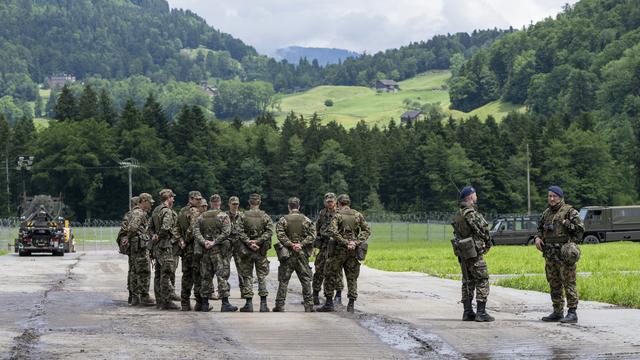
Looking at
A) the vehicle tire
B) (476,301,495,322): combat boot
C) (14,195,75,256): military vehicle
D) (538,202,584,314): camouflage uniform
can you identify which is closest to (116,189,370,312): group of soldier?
(476,301,495,322): combat boot

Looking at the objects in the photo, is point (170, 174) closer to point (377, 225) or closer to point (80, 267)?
point (377, 225)

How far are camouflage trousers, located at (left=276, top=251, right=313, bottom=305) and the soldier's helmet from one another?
5268 mm

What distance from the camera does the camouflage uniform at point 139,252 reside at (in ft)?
78.1

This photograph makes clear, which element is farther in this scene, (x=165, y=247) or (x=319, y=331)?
(x=165, y=247)

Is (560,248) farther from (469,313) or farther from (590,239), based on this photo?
(590,239)

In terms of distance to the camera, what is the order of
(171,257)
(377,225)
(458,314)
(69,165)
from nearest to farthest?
(458,314), (171,257), (377,225), (69,165)

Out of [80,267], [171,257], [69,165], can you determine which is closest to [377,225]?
[69,165]

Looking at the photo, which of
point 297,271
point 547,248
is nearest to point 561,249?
point 547,248

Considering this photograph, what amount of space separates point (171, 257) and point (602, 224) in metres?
45.0

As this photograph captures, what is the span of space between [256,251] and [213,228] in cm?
91

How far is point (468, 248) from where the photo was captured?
753 inches

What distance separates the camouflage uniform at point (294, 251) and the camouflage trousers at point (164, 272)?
2.20 metres

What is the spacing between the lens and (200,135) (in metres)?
147

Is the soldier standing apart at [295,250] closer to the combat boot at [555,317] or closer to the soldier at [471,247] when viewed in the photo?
the soldier at [471,247]
